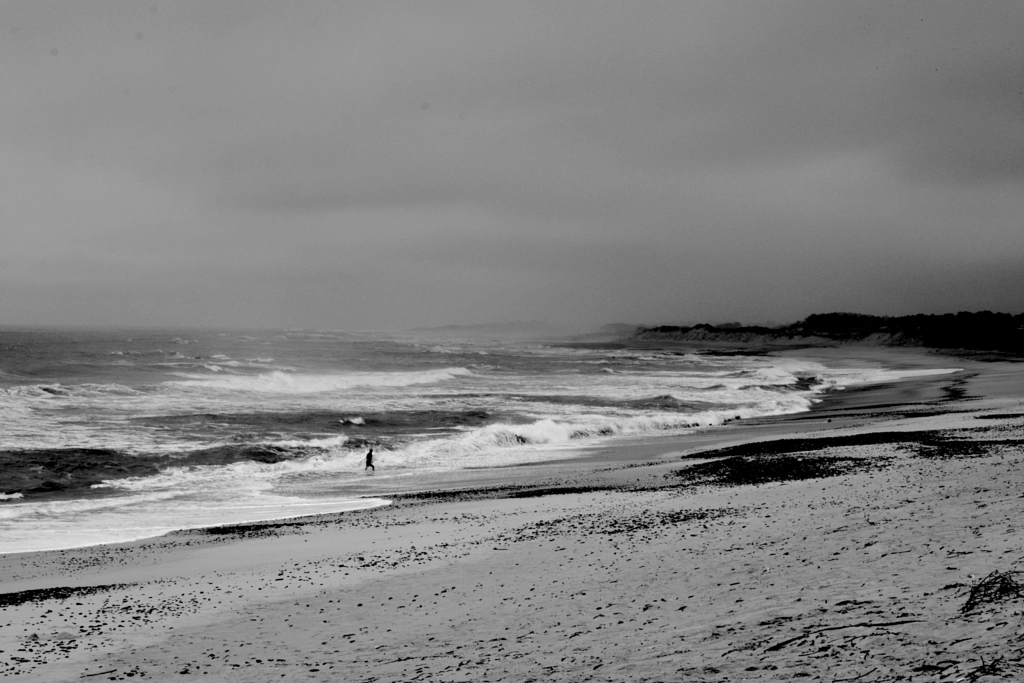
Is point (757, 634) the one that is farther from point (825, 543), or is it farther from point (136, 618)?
point (136, 618)

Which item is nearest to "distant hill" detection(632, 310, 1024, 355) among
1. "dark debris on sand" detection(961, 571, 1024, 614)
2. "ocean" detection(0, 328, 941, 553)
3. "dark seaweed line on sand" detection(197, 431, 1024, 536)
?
"ocean" detection(0, 328, 941, 553)

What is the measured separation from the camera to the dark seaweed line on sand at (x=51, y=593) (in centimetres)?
1196

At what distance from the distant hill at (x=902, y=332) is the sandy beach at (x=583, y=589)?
10487 cm

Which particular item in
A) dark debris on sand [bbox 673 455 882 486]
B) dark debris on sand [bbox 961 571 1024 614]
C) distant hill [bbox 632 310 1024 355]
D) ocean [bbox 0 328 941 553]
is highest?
distant hill [bbox 632 310 1024 355]

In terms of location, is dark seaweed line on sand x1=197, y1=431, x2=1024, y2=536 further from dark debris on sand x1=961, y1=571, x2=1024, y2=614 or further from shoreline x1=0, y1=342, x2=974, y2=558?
dark debris on sand x1=961, y1=571, x2=1024, y2=614

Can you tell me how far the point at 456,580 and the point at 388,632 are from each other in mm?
2262

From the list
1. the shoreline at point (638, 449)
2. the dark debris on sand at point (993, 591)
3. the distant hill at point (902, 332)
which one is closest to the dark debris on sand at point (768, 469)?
the shoreline at point (638, 449)

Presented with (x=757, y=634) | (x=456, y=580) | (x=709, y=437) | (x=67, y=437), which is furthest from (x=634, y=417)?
(x=757, y=634)

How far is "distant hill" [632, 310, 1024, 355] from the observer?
12219 cm

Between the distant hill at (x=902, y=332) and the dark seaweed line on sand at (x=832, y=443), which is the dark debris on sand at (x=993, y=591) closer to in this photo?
the dark seaweed line on sand at (x=832, y=443)

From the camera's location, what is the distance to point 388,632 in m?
9.72

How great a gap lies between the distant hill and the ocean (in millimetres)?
59782

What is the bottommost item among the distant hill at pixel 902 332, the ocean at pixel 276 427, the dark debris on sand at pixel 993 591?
the ocean at pixel 276 427

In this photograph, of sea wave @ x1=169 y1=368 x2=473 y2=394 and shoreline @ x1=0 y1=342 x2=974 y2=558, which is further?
sea wave @ x1=169 y1=368 x2=473 y2=394
